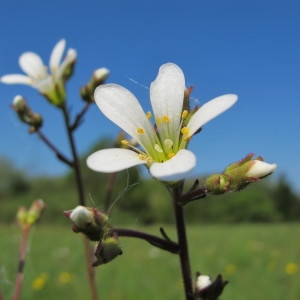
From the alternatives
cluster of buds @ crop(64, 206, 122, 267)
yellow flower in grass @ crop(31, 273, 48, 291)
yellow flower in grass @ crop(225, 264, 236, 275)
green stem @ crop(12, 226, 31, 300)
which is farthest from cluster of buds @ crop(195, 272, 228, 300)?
yellow flower in grass @ crop(225, 264, 236, 275)

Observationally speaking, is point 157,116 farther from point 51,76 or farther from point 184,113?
point 51,76

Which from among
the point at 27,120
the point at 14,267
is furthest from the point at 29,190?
the point at 27,120

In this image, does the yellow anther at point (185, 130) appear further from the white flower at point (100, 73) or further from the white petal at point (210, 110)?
the white flower at point (100, 73)

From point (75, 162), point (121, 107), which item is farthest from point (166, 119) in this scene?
point (75, 162)

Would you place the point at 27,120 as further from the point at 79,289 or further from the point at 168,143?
the point at 79,289

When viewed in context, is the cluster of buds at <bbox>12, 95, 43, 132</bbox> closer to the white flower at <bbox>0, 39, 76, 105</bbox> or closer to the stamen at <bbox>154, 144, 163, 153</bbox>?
the white flower at <bbox>0, 39, 76, 105</bbox>

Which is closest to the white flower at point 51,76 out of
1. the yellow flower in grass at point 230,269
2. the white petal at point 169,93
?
the white petal at point 169,93
